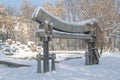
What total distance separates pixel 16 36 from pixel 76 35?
56.0 m

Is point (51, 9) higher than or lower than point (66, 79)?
higher

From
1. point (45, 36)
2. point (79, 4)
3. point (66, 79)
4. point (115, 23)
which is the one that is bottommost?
point (66, 79)

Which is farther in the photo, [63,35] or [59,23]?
[63,35]

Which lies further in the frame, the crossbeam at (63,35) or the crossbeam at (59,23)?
the crossbeam at (63,35)

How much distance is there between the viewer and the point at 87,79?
7965mm

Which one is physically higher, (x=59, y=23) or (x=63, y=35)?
(x=59, y=23)

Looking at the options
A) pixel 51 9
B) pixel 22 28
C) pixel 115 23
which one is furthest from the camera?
pixel 22 28

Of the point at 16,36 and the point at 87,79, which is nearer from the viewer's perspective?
the point at 87,79

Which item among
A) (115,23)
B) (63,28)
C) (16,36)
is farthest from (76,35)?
(16,36)

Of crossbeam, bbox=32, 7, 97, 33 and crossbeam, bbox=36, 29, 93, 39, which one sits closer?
crossbeam, bbox=32, 7, 97, 33

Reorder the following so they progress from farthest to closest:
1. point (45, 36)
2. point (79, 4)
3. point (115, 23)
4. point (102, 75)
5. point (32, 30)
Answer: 1. point (32, 30)
2. point (79, 4)
3. point (115, 23)
4. point (45, 36)
5. point (102, 75)

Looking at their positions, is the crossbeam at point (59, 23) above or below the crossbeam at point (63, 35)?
above

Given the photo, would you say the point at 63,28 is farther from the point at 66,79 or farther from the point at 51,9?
the point at 51,9

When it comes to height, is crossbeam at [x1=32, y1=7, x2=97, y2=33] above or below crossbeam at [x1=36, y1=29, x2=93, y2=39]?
above
